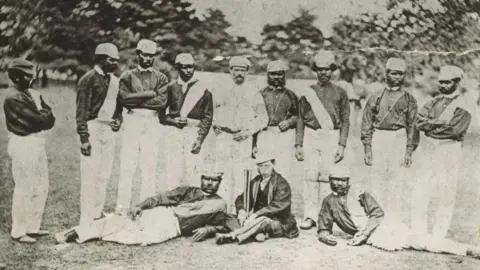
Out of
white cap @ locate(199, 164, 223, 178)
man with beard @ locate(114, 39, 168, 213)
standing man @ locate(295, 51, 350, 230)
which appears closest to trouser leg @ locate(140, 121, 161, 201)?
man with beard @ locate(114, 39, 168, 213)

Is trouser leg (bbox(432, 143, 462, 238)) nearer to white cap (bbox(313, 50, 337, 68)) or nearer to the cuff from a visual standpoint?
white cap (bbox(313, 50, 337, 68))

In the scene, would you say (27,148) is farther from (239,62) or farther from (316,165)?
(316,165)

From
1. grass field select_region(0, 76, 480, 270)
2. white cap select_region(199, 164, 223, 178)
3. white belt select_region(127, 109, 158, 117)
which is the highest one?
white belt select_region(127, 109, 158, 117)

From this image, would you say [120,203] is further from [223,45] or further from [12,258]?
[223,45]

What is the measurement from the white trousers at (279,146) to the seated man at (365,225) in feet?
1.31

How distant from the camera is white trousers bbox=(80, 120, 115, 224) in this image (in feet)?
19.0

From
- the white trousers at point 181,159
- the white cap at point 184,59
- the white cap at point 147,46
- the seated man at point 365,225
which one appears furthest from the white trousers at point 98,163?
the seated man at point 365,225

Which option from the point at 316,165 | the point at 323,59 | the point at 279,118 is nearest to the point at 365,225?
the point at 316,165

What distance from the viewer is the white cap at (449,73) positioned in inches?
240

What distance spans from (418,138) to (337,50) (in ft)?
3.47

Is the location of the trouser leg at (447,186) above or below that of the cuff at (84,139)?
below

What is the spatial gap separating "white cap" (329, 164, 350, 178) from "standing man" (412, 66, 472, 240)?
0.62 m

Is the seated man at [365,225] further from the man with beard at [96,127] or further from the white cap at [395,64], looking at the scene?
the man with beard at [96,127]

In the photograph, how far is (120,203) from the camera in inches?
228
